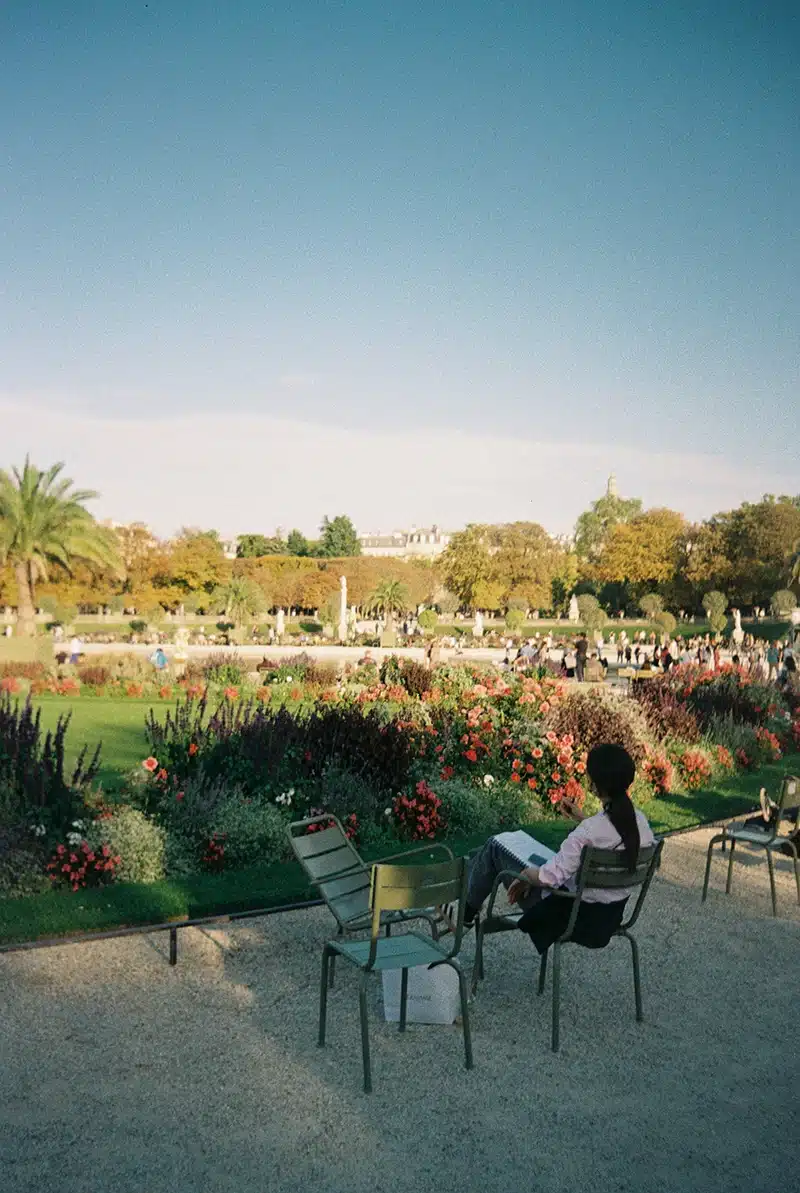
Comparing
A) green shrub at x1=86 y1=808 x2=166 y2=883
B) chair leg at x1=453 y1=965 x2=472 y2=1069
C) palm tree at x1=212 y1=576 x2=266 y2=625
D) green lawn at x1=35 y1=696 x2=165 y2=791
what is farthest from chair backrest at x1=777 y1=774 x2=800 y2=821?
palm tree at x1=212 y1=576 x2=266 y2=625

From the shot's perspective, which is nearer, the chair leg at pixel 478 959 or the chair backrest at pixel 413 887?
the chair backrest at pixel 413 887

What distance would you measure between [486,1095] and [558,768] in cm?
586

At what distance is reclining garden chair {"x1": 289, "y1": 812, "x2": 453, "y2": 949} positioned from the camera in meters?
5.28

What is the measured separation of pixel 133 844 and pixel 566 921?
3.65 meters

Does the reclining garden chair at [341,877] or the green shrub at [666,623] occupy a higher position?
the green shrub at [666,623]

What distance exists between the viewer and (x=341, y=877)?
547cm

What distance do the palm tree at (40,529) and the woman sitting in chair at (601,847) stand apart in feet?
144

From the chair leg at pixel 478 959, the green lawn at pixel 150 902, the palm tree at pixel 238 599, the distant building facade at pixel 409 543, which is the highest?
the distant building facade at pixel 409 543

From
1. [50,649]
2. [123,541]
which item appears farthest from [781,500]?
[50,649]

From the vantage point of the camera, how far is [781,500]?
69188mm

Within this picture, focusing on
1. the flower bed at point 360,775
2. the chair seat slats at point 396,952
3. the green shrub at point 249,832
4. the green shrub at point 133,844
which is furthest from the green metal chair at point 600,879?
the flower bed at point 360,775

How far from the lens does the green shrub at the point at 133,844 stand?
7277mm

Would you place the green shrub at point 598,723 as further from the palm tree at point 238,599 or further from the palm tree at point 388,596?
the palm tree at point 388,596

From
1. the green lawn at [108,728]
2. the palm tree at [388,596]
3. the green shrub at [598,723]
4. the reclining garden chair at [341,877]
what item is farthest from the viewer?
the palm tree at [388,596]
